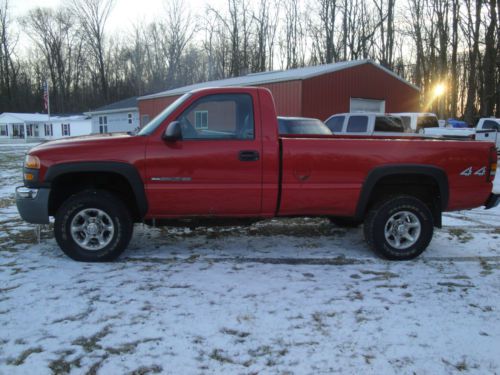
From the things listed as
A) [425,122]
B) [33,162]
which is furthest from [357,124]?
[33,162]

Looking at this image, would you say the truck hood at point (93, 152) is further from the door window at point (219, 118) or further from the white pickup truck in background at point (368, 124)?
the white pickup truck in background at point (368, 124)

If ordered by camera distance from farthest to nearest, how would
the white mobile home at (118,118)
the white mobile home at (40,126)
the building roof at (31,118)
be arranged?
the building roof at (31,118), the white mobile home at (40,126), the white mobile home at (118,118)

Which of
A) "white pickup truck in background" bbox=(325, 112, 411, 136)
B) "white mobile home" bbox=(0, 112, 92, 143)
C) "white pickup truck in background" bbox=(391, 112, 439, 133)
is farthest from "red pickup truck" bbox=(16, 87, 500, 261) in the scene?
"white mobile home" bbox=(0, 112, 92, 143)

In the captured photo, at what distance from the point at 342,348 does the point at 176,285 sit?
172 centimetres

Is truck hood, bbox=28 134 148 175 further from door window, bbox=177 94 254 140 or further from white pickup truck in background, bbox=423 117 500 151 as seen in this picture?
white pickup truck in background, bbox=423 117 500 151

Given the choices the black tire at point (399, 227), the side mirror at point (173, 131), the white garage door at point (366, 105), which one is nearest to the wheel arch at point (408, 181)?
the black tire at point (399, 227)

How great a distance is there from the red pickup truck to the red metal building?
14019mm

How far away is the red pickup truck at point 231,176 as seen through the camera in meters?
4.46

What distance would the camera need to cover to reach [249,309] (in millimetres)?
3537

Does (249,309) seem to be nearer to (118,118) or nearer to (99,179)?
(99,179)

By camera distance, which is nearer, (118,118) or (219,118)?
(219,118)

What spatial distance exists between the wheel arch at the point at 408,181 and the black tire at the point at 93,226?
259cm

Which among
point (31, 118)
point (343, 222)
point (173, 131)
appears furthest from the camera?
point (31, 118)

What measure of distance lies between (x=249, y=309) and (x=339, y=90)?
17843 mm
